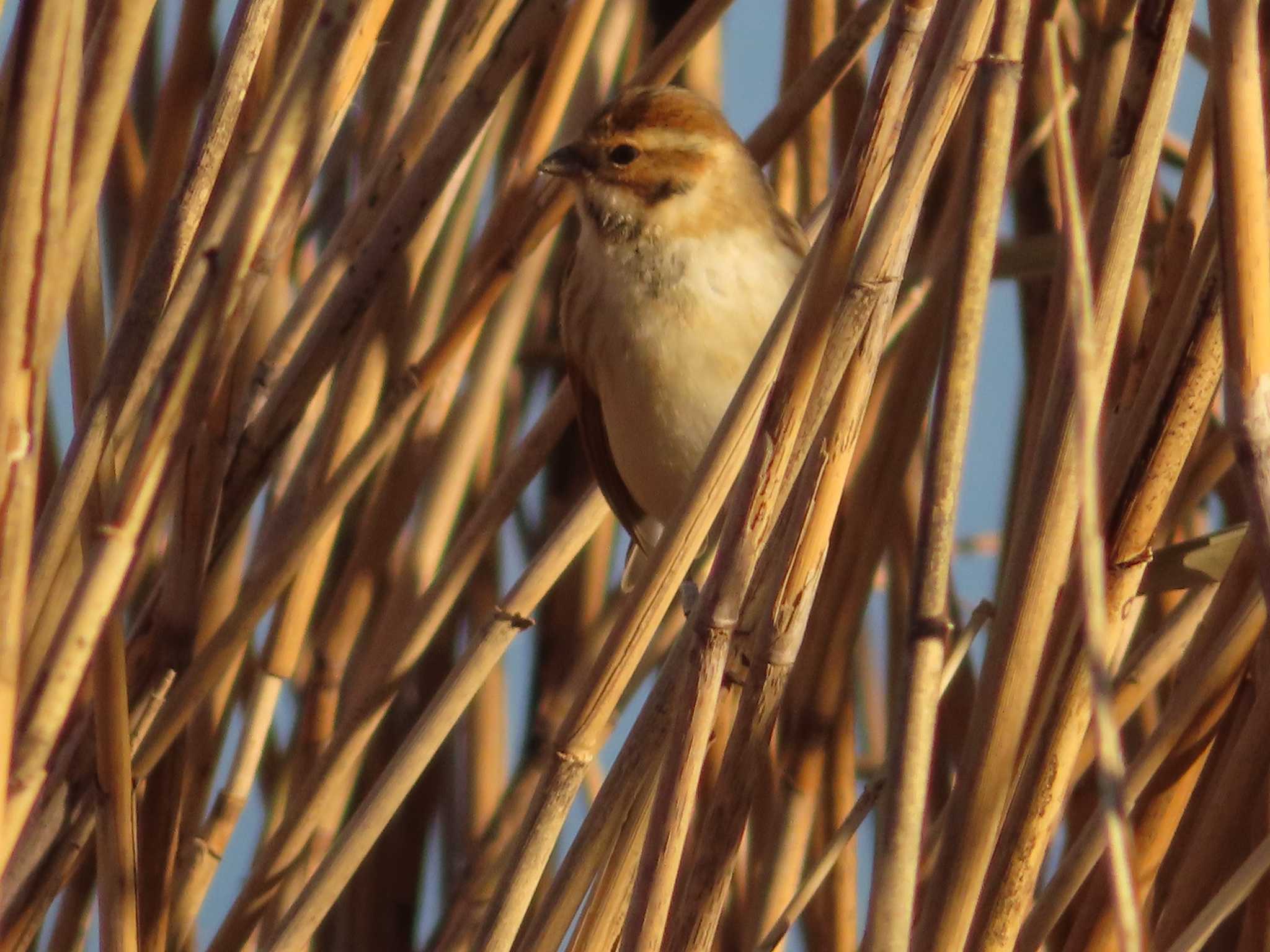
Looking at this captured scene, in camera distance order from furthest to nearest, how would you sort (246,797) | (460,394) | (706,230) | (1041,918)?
(706,230), (460,394), (246,797), (1041,918)

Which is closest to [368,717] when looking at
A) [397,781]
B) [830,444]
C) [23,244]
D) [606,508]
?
[397,781]

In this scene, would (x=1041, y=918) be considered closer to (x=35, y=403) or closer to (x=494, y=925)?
(x=494, y=925)

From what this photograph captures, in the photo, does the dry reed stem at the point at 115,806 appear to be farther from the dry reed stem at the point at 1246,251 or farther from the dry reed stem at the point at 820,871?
the dry reed stem at the point at 1246,251

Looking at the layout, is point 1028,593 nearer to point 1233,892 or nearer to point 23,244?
point 1233,892

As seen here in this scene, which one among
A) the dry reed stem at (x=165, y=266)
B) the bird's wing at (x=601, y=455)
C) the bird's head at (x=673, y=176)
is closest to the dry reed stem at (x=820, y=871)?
the dry reed stem at (x=165, y=266)

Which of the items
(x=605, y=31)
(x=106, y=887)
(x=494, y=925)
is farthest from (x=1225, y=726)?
(x=605, y=31)
